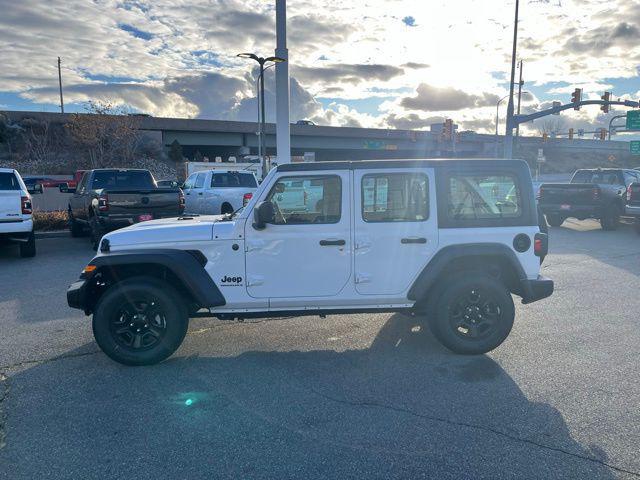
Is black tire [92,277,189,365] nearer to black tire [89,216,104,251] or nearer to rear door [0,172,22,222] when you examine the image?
black tire [89,216,104,251]

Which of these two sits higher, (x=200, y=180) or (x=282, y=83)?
(x=282, y=83)

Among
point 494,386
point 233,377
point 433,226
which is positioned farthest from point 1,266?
point 494,386

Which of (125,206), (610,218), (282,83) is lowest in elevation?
(610,218)

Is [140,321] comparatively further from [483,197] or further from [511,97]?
[511,97]

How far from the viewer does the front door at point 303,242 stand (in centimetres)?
479

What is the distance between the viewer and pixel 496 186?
5098 millimetres

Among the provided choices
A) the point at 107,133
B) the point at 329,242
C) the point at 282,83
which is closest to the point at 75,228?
the point at 282,83

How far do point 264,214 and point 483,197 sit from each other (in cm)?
Result: 219

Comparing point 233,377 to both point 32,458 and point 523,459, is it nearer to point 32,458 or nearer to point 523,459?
point 32,458

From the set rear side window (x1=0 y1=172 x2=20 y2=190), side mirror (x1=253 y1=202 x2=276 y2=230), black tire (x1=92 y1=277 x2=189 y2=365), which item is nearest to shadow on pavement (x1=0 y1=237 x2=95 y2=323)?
rear side window (x1=0 y1=172 x2=20 y2=190)

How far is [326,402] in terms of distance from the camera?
13.1 ft

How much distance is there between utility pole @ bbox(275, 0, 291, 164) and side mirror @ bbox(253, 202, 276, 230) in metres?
11.7

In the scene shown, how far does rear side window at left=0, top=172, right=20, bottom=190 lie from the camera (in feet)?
34.9

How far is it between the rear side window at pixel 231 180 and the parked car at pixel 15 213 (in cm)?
588
